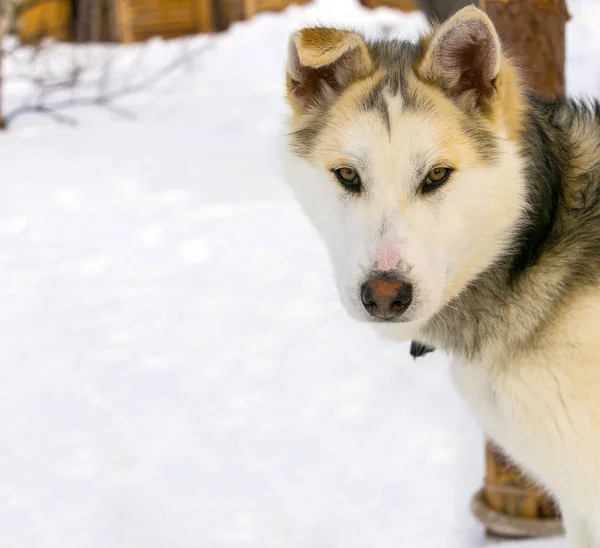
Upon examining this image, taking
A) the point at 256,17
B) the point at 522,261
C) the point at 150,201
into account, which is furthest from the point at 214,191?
the point at 256,17

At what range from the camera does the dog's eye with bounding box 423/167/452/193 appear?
2.18 metres

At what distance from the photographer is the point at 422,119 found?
2.19 m

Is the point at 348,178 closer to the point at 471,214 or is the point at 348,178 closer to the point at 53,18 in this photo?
the point at 471,214

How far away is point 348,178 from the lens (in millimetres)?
2271

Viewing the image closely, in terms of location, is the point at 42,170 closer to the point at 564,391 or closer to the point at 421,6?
the point at 421,6

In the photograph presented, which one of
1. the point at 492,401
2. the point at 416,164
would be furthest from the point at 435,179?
the point at 492,401

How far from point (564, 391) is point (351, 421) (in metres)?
2.04

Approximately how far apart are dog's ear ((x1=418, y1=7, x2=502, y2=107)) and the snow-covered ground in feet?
2.25

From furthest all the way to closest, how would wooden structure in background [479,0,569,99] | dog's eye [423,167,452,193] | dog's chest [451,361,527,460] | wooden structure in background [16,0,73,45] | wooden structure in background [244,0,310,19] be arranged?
wooden structure in background [244,0,310,19] < wooden structure in background [16,0,73,45] < wooden structure in background [479,0,569,99] < dog's chest [451,361,527,460] < dog's eye [423,167,452,193]

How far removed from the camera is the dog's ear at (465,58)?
2100 millimetres

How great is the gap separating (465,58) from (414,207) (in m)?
0.45

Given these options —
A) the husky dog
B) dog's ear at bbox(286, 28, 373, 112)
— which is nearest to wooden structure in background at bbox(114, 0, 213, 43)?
dog's ear at bbox(286, 28, 373, 112)

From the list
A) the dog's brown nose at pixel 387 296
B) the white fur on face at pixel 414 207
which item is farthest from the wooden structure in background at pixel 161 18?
the dog's brown nose at pixel 387 296

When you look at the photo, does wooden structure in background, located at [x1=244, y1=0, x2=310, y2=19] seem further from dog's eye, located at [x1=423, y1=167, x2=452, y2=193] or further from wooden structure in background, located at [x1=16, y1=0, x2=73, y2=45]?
dog's eye, located at [x1=423, y1=167, x2=452, y2=193]
